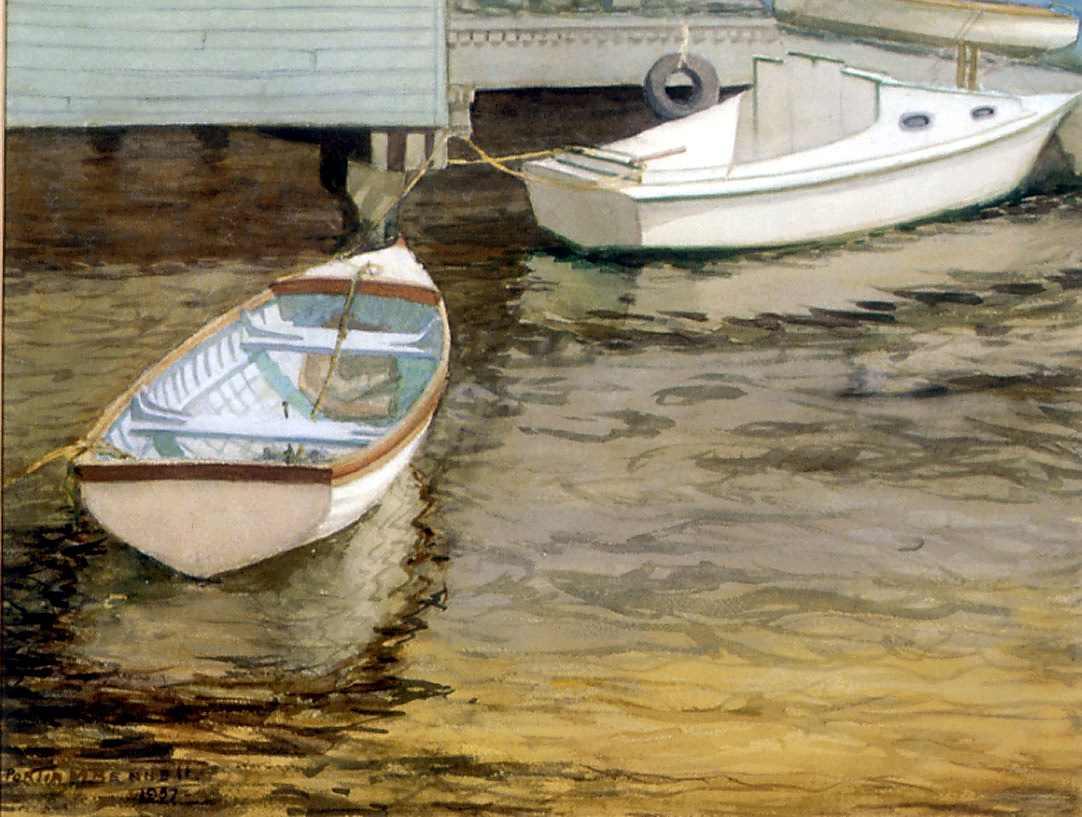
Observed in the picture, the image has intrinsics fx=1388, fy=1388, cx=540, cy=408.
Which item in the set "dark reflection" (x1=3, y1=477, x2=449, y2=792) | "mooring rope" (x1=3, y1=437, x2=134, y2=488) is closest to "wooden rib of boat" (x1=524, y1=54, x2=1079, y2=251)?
"dark reflection" (x1=3, y1=477, x2=449, y2=792)

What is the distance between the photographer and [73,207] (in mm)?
2613

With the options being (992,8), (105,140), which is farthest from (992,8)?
(105,140)

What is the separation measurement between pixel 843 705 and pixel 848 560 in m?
0.30

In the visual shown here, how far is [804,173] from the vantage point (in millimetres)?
3672

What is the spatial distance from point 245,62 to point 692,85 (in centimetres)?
101

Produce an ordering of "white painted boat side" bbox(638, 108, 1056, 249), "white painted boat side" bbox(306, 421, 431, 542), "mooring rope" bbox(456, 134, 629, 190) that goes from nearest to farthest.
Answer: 1. "white painted boat side" bbox(306, 421, 431, 542)
2. "white painted boat side" bbox(638, 108, 1056, 249)
3. "mooring rope" bbox(456, 134, 629, 190)

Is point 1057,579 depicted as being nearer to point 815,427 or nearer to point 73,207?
point 815,427

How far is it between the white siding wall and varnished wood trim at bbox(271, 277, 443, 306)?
0.46m

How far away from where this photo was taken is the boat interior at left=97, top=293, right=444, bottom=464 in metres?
2.79

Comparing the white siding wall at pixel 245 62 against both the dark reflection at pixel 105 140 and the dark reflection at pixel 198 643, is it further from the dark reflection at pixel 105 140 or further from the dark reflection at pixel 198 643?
the dark reflection at pixel 198 643

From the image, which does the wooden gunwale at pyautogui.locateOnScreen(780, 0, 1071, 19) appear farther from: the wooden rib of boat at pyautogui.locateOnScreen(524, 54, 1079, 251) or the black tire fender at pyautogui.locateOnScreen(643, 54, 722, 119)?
the black tire fender at pyautogui.locateOnScreen(643, 54, 722, 119)

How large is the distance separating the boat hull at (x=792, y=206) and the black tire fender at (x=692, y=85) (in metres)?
0.41
